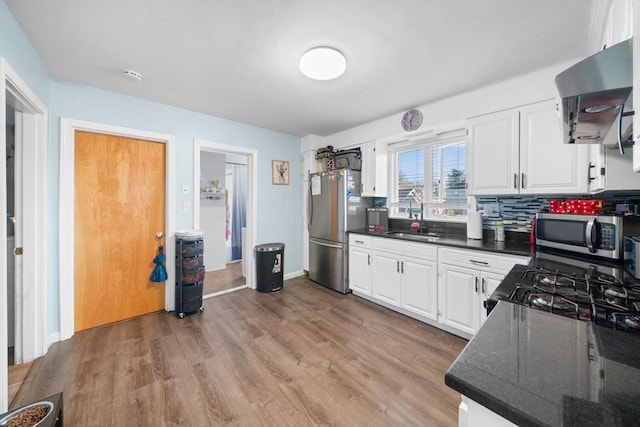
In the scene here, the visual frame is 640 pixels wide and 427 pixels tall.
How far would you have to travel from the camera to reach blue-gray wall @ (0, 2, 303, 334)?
1.94m

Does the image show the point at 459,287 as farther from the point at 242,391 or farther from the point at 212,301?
the point at 212,301

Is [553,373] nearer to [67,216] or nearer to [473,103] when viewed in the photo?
[473,103]

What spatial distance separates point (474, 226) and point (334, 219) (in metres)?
1.68

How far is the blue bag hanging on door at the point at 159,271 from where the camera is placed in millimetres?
2777

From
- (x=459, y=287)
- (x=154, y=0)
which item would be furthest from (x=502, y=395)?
(x=154, y=0)

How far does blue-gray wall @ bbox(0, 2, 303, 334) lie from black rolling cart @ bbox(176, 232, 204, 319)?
0.33m

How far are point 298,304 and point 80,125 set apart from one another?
289cm

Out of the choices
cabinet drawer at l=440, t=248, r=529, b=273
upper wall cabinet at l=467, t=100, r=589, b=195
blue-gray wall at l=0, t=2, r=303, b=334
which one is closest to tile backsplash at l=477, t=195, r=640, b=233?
upper wall cabinet at l=467, t=100, r=589, b=195

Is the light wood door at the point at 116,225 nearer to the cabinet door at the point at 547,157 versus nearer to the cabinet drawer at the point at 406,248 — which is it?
the cabinet drawer at the point at 406,248

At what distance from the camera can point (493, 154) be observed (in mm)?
2412

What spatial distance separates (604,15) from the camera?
56.4 inches

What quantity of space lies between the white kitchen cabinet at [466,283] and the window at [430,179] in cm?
87

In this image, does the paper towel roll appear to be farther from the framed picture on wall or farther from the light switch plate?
the framed picture on wall

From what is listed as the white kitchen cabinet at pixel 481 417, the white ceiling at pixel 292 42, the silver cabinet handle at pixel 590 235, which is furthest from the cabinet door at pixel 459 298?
the white kitchen cabinet at pixel 481 417
